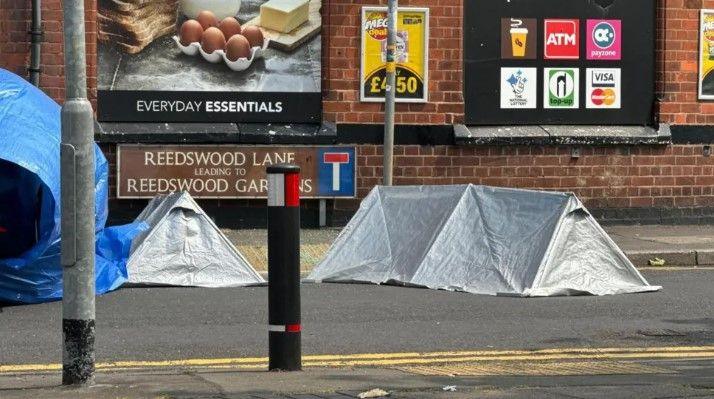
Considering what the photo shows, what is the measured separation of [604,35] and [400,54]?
290cm

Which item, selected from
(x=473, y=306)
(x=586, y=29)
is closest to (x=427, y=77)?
(x=586, y=29)

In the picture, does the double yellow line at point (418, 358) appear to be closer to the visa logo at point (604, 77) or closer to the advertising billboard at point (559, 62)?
the advertising billboard at point (559, 62)

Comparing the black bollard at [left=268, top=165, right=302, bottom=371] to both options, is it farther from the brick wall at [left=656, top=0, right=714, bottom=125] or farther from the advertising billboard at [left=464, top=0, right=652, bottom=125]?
the brick wall at [left=656, top=0, right=714, bottom=125]

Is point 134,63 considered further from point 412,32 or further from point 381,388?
point 381,388

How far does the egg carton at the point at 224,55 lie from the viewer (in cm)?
1675

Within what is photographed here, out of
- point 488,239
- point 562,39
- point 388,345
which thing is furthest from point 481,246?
point 562,39

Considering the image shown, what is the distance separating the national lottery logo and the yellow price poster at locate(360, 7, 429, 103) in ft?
8.00

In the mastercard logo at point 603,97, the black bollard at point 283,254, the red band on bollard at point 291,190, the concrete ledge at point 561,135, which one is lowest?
the black bollard at point 283,254

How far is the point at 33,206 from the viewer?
1186 cm

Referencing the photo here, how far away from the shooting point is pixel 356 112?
17281mm

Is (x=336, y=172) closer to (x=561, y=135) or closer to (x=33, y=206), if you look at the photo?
(x=561, y=135)

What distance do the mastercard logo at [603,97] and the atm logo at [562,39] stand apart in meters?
0.57

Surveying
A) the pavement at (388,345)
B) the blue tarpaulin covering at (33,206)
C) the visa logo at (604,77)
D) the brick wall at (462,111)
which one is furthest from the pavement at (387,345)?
the visa logo at (604,77)

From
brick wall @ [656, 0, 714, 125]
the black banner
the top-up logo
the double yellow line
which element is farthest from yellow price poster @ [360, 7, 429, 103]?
the double yellow line
